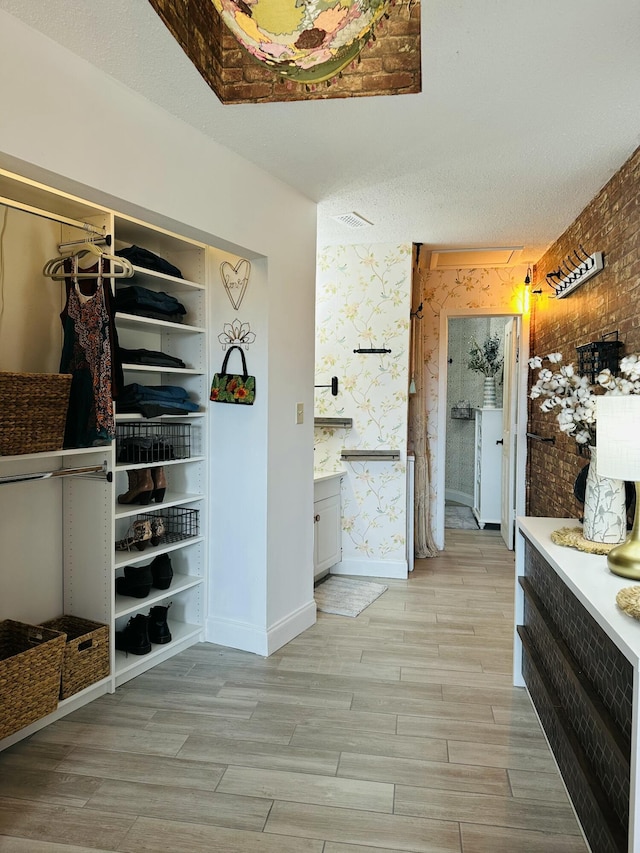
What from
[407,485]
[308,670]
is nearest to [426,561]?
[407,485]

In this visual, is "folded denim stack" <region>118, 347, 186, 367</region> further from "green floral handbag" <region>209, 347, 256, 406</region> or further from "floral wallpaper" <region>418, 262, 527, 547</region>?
"floral wallpaper" <region>418, 262, 527, 547</region>

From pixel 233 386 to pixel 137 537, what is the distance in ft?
2.96

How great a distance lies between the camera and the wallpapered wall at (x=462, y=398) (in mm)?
7895

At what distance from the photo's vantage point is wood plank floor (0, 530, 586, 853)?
5.90 ft

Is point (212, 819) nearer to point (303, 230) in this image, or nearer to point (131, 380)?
point (131, 380)

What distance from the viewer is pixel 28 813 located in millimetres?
1881

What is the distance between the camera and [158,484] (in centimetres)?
297

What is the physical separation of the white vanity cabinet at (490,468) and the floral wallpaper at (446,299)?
1.30 meters

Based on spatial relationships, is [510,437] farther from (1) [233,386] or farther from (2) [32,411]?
(2) [32,411]

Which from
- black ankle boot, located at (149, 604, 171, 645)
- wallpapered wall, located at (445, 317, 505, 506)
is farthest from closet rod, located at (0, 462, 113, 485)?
wallpapered wall, located at (445, 317, 505, 506)

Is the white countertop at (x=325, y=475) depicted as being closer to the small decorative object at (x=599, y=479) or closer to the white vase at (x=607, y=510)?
the small decorative object at (x=599, y=479)

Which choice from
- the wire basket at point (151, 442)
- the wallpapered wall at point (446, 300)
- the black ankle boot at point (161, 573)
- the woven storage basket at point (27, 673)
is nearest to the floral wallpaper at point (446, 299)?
the wallpapered wall at point (446, 300)

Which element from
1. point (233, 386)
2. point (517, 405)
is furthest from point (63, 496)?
point (517, 405)

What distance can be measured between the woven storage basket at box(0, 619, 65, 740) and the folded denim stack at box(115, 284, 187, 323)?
1487 millimetres
